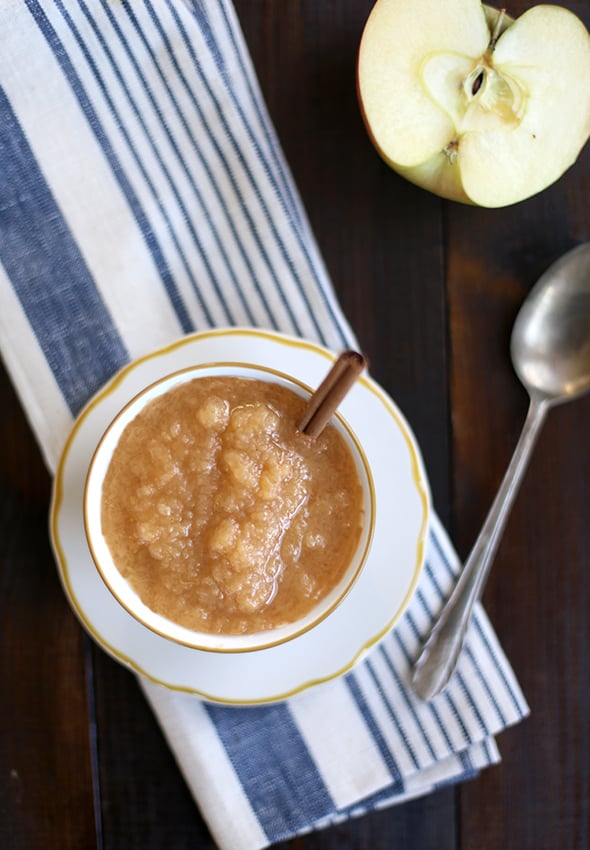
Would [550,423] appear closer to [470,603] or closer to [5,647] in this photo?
[470,603]

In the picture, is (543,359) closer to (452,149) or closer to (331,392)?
(452,149)

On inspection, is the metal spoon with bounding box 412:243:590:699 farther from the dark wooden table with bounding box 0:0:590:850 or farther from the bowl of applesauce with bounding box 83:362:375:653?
the bowl of applesauce with bounding box 83:362:375:653

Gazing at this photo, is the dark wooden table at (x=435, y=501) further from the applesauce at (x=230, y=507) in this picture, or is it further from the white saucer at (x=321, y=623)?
the applesauce at (x=230, y=507)

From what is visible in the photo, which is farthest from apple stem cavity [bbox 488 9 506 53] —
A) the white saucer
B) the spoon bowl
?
the white saucer

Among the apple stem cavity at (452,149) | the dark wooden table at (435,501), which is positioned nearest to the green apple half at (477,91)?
the apple stem cavity at (452,149)

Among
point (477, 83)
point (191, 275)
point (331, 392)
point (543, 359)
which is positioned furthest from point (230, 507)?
point (477, 83)

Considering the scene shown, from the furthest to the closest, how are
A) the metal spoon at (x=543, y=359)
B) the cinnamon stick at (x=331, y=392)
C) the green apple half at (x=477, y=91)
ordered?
the metal spoon at (x=543, y=359) → the green apple half at (x=477, y=91) → the cinnamon stick at (x=331, y=392)

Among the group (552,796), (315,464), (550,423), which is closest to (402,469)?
(315,464)
